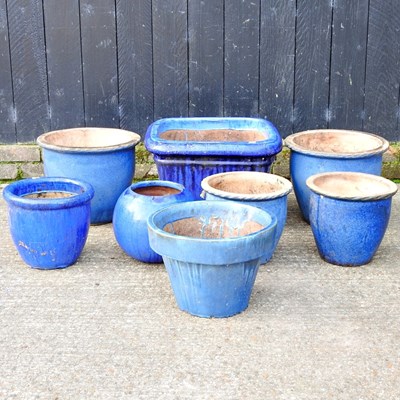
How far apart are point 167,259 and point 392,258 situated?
53.2 inches

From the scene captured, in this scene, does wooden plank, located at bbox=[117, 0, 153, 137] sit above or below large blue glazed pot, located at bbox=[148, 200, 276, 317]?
above

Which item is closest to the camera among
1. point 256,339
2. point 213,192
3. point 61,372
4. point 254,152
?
point 61,372

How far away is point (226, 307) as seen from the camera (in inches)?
130

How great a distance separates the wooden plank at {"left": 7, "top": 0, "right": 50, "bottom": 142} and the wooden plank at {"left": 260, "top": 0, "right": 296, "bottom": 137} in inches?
57.6

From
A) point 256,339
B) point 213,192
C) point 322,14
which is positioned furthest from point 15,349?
point 322,14

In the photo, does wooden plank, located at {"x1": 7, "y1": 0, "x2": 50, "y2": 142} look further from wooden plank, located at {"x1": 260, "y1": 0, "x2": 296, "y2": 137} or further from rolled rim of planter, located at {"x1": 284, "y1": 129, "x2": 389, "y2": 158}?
rolled rim of planter, located at {"x1": 284, "y1": 129, "x2": 389, "y2": 158}

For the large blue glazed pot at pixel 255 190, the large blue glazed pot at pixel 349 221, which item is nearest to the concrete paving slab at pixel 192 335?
the large blue glazed pot at pixel 349 221

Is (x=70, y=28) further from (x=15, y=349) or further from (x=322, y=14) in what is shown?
(x=15, y=349)

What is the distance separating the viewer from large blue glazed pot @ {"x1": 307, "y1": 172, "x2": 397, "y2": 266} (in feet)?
12.3

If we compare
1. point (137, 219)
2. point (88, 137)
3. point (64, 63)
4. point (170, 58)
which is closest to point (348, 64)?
point (170, 58)

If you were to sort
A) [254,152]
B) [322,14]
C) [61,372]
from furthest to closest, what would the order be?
1. [322,14]
2. [254,152]
3. [61,372]

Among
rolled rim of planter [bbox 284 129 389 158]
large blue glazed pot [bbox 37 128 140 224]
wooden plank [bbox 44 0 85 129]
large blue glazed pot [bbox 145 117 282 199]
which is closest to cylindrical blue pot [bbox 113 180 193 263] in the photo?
large blue glazed pot [bbox 145 117 282 199]

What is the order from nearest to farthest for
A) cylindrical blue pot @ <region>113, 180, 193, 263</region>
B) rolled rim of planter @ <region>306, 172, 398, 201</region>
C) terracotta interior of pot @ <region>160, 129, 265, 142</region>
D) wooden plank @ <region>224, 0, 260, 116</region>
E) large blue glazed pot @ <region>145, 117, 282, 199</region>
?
1. cylindrical blue pot @ <region>113, 180, 193, 263</region>
2. rolled rim of planter @ <region>306, 172, 398, 201</region>
3. large blue glazed pot @ <region>145, 117, 282, 199</region>
4. terracotta interior of pot @ <region>160, 129, 265, 142</region>
5. wooden plank @ <region>224, 0, 260, 116</region>

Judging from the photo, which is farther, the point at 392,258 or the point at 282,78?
the point at 282,78
